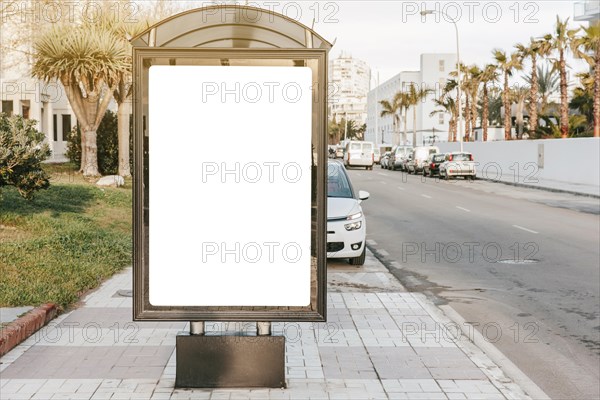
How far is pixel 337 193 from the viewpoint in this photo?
1422 cm

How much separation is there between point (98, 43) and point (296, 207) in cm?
2053

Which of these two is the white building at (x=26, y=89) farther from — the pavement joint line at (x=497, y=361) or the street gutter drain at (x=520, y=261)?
the pavement joint line at (x=497, y=361)

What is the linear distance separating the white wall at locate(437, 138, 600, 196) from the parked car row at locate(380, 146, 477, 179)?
1.91m

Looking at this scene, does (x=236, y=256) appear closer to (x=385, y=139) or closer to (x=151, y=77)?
(x=151, y=77)

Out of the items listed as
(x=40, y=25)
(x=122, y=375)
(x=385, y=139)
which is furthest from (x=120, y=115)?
(x=385, y=139)

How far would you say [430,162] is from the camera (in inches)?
2062

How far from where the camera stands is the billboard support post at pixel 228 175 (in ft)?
19.6

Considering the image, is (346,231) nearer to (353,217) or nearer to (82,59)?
(353,217)

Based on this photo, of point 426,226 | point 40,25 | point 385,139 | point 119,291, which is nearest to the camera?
point 119,291

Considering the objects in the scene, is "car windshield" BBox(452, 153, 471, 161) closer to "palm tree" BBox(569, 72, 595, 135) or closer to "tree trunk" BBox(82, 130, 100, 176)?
"palm tree" BBox(569, 72, 595, 135)

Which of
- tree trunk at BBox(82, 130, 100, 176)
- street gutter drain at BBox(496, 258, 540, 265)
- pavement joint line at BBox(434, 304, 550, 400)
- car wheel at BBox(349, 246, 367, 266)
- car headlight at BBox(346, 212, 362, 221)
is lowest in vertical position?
pavement joint line at BBox(434, 304, 550, 400)

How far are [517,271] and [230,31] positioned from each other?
325 inches

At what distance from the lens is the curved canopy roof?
6047 mm

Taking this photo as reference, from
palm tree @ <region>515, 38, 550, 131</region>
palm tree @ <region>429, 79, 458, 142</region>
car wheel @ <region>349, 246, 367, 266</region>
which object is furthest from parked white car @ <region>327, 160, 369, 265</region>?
palm tree @ <region>429, 79, 458, 142</region>
